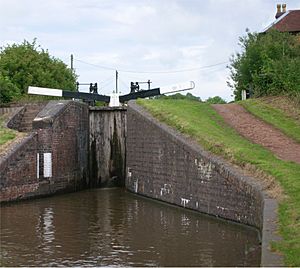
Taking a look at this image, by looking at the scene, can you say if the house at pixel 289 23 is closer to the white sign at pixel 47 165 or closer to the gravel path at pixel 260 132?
the gravel path at pixel 260 132

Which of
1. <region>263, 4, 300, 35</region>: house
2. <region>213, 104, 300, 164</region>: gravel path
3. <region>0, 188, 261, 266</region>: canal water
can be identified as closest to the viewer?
<region>0, 188, 261, 266</region>: canal water

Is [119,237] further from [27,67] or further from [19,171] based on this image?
[27,67]

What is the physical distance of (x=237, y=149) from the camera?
14.1 m

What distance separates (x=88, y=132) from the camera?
21.2 meters

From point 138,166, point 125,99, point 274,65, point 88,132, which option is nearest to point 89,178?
point 88,132

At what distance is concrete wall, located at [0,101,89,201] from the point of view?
52.8 ft

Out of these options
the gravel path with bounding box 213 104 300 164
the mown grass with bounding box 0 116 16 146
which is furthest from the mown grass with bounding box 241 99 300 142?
the mown grass with bounding box 0 116 16 146

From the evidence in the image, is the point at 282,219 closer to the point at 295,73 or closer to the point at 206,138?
the point at 206,138

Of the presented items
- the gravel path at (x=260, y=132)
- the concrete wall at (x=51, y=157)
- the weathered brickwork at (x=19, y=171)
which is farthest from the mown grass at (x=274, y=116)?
the weathered brickwork at (x=19, y=171)

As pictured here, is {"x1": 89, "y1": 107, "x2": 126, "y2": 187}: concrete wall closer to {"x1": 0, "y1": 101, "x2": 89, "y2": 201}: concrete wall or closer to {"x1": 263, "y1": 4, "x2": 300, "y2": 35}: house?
{"x1": 0, "y1": 101, "x2": 89, "y2": 201}: concrete wall

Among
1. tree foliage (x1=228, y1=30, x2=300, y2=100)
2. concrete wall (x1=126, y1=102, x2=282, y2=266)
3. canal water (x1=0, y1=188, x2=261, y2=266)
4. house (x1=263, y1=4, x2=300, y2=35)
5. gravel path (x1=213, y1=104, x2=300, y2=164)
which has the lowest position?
canal water (x1=0, y1=188, x2=261, y2=266)

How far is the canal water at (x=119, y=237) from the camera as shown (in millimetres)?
9258

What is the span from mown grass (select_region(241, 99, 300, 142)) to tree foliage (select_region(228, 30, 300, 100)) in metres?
1.15

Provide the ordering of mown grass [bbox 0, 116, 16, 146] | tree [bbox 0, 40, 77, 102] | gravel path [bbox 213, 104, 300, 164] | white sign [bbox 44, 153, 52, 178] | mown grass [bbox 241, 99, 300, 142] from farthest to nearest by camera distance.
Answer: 1. tree [bbox 0, 40, 77, 102]
2. mown grass [bbox 241, 99, 300, 142]
3. white sign [bbox 44, 153, 52, 178]
4. mown grass [bbox 0, 116, 16, 146]
5. gravel path [bbox 213, 104, 300, 164]
